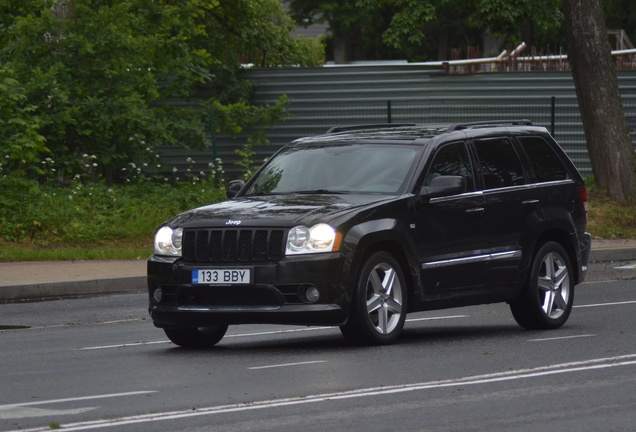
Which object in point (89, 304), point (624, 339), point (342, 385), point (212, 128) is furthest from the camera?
point (212, 128)

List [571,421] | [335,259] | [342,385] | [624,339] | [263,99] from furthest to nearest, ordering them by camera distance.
Answer: [263,99]
[624,339]
[335,259]
[342,385]
[571,421]

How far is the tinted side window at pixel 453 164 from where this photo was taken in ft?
37.9

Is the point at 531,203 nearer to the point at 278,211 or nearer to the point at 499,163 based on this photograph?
the point at 499,163

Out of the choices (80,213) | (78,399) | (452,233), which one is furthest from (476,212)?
Answer: (80,213)

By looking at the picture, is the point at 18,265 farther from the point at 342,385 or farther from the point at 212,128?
the point at 342,385

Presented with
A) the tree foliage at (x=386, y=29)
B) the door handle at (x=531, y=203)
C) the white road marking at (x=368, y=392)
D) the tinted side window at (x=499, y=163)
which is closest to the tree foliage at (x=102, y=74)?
the tinted side window at (x=499, y=163)

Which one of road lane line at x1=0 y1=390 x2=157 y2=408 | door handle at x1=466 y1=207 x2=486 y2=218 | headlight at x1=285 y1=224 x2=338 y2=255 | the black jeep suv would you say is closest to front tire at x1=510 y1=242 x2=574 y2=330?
the black jeep suv

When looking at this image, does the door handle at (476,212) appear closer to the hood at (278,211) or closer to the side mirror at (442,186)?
the side mirror at (442,186)

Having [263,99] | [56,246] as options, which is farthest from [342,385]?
[263,99]

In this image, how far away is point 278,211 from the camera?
10.6 metres

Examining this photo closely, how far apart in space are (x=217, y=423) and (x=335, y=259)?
3.07 m

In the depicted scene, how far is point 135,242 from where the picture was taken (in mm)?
21516

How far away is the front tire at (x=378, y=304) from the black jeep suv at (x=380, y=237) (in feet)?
0.04

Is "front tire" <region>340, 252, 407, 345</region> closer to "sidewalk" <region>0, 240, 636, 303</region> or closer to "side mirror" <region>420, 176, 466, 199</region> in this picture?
"side mirror" <region>420, 176, 466, 199</region>
